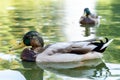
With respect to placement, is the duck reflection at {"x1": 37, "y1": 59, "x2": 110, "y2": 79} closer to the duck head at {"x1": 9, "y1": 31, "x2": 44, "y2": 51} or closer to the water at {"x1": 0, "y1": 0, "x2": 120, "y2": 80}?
the water at {"x1": 0, "y1": 0, "x2": 120, "y2": 80}

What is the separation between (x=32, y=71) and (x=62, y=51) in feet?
3.41

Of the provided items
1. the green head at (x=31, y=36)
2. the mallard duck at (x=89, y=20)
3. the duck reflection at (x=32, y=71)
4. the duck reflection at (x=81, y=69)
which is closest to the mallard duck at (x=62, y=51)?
the green head at (x=31, y=36)

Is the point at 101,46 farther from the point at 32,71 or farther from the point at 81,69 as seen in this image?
the point at 32,71

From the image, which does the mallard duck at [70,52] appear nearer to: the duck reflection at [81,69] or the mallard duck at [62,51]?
the mallard duck at [62,51]

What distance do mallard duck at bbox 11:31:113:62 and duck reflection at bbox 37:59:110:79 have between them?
0.48 ft

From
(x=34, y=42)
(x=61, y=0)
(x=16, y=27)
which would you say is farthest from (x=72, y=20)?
(x=61, y=0)

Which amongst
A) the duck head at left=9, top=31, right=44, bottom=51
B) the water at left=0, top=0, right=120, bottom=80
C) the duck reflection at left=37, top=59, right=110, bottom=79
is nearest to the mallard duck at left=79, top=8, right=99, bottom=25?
the water at left=0, top=0, right=120, bottom=80

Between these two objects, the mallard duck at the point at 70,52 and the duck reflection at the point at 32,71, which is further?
the mallard duck at the point at 70,52

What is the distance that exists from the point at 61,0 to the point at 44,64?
21.5 m

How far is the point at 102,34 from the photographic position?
1434cm

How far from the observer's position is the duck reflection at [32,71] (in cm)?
883

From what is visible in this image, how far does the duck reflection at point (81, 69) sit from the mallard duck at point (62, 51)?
0.48 feet

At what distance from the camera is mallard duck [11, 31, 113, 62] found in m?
10.2

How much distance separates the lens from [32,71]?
9.52 m
